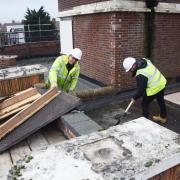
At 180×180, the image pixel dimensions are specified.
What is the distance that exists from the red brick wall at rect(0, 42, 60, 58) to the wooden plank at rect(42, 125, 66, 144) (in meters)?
11.5

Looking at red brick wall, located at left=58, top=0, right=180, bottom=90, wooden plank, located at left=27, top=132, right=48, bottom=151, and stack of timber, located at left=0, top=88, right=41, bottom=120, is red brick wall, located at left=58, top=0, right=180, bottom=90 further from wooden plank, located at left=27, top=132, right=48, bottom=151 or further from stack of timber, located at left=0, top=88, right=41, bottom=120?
wooden plank, located at left=27, top=132, right=48, bottom=151

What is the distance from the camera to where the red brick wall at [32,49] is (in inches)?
601

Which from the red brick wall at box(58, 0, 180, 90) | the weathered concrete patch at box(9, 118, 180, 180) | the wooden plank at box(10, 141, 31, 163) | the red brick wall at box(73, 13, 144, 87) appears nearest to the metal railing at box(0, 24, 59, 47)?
the red brick wall at box(58, 0, 180, 90)

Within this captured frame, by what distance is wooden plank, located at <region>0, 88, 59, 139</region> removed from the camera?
166 inches

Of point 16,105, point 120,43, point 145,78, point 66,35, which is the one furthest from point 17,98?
point 66,35

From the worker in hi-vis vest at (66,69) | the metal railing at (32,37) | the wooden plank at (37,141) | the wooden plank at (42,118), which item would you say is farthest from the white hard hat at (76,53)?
the metal railing at (32,37)

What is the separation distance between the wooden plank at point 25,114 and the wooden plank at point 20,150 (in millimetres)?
314

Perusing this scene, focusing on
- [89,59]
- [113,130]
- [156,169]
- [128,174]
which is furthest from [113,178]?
[89,59]

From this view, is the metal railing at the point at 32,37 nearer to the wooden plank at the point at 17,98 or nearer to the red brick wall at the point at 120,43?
the red brick wall at the point at 120,43

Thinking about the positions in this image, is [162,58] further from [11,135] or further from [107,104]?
[11,135]

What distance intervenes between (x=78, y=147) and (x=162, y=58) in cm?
709

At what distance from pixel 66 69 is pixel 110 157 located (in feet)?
10.3

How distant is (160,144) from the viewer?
2.57 metres

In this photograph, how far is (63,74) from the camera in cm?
532
